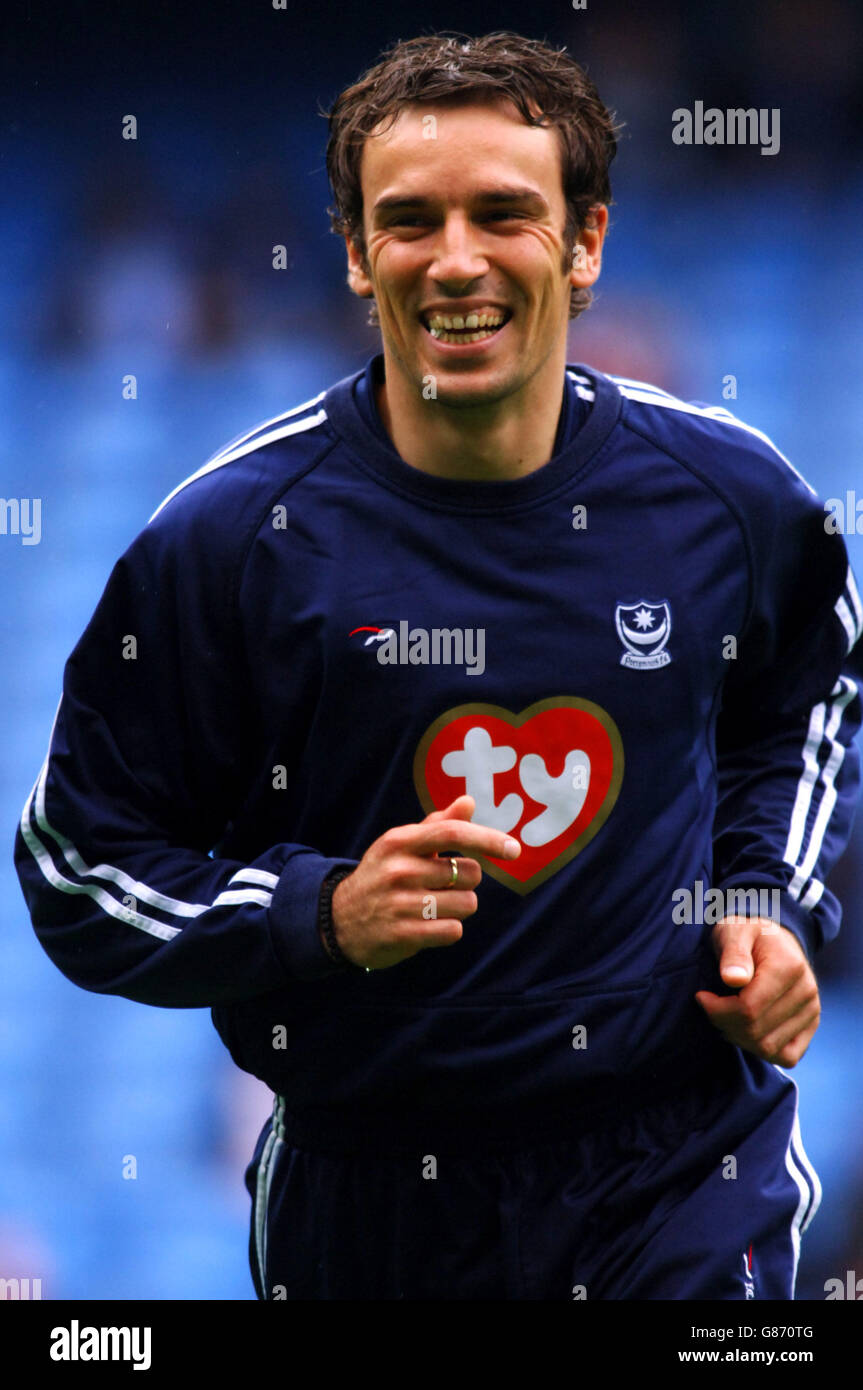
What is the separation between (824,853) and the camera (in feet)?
6.53

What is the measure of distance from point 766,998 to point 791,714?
1.34 ft

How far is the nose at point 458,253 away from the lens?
5.68 feet

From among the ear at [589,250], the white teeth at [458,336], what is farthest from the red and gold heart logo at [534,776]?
the ear at [589,250]

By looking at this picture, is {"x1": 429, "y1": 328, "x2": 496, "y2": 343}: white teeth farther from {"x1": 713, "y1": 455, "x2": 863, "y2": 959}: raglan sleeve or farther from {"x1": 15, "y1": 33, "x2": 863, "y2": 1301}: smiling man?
{"x1": 713, "y1": 455, "x2": 863, "y2": 959}: raglan sleeve

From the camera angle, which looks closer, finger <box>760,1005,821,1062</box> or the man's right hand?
the man's right hand

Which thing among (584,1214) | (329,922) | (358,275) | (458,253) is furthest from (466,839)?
(358,275)

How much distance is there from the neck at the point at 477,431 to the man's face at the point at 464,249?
0.8 inches

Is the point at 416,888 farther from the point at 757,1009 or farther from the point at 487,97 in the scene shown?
the point at 487,97

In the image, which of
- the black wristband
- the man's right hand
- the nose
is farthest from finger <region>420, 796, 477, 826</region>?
the nose

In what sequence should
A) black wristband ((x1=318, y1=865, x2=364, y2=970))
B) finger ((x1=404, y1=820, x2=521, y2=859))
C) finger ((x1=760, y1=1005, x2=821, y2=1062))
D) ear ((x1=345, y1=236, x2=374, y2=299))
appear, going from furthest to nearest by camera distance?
1. ear ((x1=345, y1=236, x2=374, y2=299))
2. finger ((x1=760, y1=1005, x2=821, y2=1062))
3. black wristband ((x1=318, y1=865, x2=364, y2=970))
4. finger ((x1=404, y1=820, x2=521, y2=859))

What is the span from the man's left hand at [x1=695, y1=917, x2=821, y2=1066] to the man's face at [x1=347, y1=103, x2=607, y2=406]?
62cm

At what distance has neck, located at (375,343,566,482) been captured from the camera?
178 cm

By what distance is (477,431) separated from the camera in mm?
1781

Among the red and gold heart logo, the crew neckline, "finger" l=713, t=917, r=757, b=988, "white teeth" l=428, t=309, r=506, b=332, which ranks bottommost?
"finger" l=713, t=917, r=757, b=988
